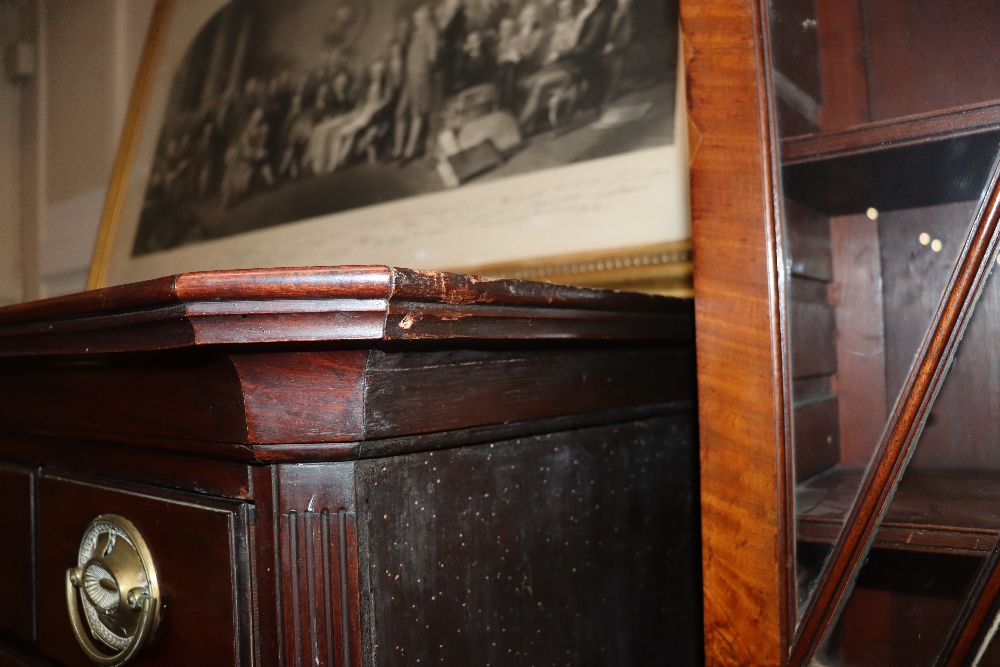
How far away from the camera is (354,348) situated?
49 cm

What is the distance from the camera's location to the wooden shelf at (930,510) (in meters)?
0.53

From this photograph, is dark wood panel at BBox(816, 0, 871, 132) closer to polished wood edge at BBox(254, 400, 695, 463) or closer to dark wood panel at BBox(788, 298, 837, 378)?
dark wood panel at BBox(788, 298, 837, 378)

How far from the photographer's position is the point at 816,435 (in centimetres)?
60

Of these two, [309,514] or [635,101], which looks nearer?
[309,514]

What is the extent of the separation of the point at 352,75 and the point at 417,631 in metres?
1.16

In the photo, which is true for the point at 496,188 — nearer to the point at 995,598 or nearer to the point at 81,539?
the point at 81,539

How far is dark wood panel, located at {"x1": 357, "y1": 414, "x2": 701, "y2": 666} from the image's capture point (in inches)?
21.5

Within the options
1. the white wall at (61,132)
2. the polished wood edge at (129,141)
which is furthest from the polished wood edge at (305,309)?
the white wall at (61,132)

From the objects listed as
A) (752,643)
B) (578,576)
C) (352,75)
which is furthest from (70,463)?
(352,75)

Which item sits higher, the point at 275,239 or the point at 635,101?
the point at 635,101

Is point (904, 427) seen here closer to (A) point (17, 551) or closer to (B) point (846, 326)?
(B) point (846, 326)

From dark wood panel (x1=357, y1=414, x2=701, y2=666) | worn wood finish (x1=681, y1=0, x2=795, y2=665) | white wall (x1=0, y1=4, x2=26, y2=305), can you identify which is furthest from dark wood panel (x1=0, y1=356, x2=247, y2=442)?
white wall (x1=0, y1=4, x2=26, y2=305)

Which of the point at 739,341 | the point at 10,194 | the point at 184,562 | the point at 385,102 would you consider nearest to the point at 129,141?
the point at 10,194

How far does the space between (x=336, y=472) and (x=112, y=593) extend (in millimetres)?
286
